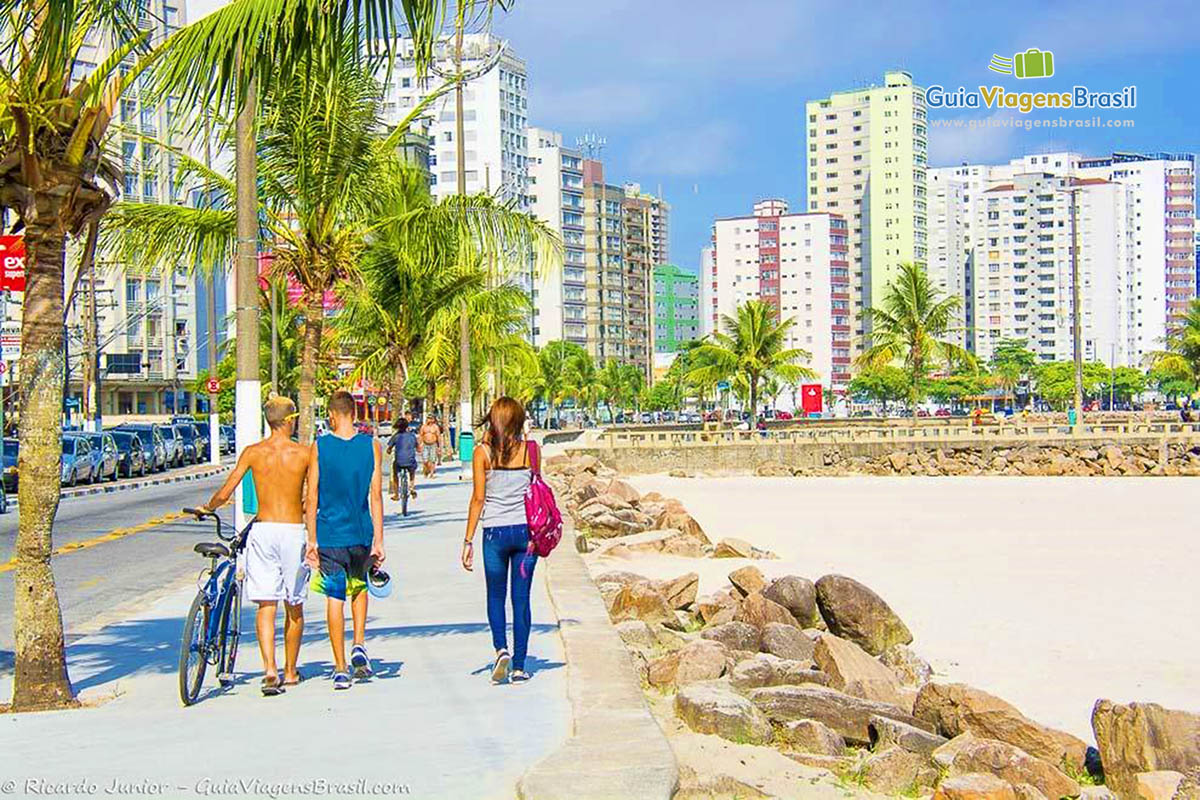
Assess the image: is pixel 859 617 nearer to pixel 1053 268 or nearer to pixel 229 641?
pixel 229 641

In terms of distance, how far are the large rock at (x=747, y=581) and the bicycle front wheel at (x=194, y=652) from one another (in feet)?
25.1

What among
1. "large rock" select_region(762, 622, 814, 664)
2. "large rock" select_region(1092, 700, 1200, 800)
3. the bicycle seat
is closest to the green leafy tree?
"large rock" select_region(762, 622, 814, 664)

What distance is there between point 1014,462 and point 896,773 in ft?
189

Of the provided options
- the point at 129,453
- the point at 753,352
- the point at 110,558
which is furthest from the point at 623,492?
the point at 753,352

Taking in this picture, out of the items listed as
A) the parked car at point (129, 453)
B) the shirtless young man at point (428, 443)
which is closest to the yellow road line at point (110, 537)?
the shirtless young man at point (428, 443)

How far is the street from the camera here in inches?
540

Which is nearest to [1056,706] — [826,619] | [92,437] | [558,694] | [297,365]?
[826,619]

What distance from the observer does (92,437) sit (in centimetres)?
4022

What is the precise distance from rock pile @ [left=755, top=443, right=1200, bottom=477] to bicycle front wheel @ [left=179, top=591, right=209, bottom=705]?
178ft

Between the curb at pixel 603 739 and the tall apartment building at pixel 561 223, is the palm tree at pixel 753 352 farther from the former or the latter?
the tall apartment building at pixel 561 223

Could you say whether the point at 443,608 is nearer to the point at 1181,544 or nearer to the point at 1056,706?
the point at 1056,706

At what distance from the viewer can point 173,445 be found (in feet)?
170

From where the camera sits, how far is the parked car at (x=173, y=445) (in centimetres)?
5066

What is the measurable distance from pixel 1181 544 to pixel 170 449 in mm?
36329
